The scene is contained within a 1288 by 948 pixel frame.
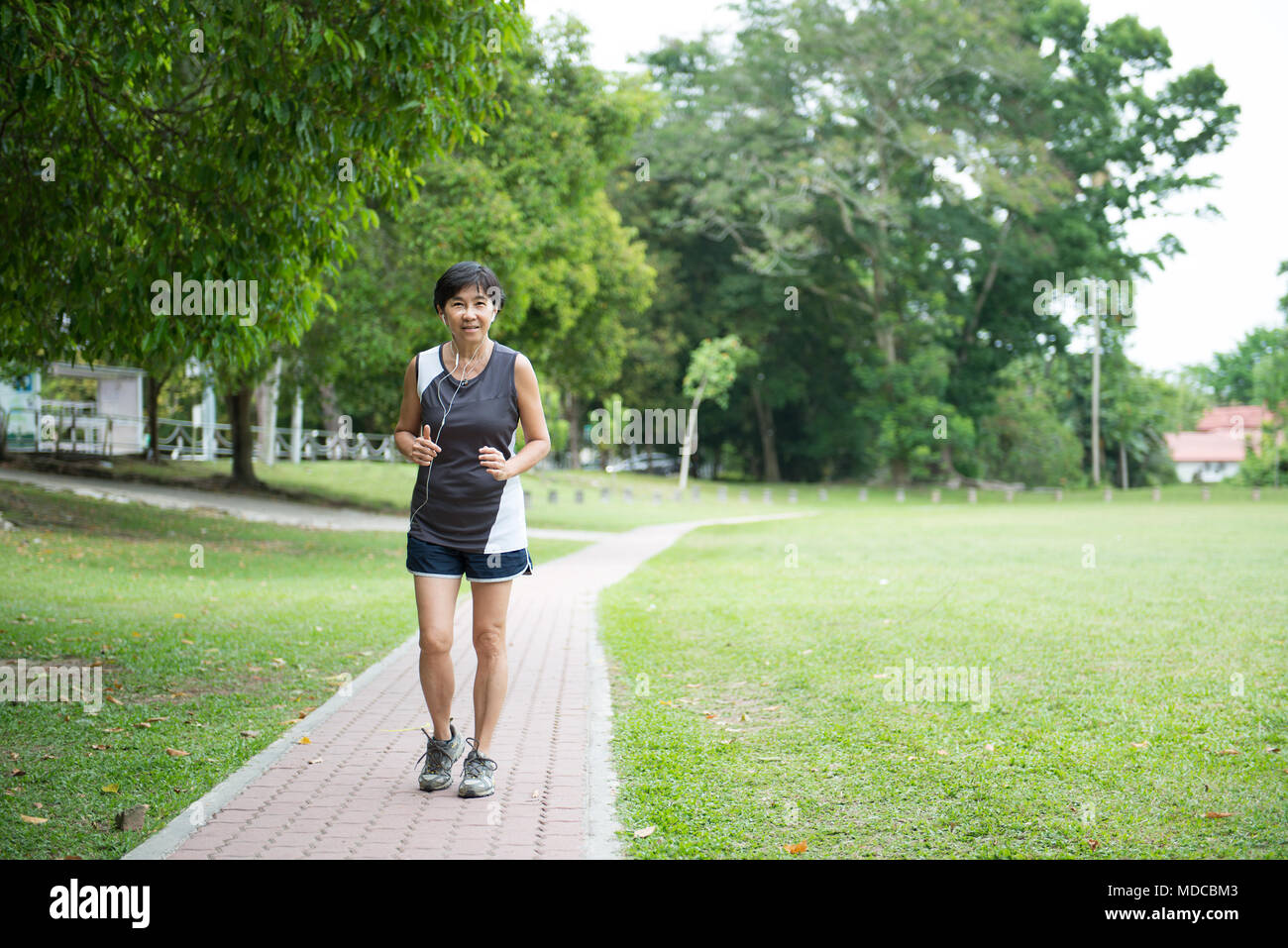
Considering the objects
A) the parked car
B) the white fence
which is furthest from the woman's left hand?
the parked car

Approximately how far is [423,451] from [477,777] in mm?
1456

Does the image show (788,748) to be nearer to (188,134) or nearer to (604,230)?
(188,134)

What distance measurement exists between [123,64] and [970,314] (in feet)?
Result: 154

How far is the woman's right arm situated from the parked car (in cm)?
5468

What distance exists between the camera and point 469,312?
4.95 m

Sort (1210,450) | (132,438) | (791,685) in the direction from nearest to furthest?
(791,685), (132,438), (1210,450)

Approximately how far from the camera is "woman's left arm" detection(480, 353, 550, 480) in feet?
16.0

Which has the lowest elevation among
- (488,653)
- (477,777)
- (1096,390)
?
(477,777)

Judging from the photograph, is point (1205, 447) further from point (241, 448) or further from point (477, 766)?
point (477, 766)

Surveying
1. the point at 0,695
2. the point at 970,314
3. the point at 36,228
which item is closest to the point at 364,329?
the point at 36,228

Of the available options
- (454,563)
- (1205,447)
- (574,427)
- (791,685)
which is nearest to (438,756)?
(454,563)

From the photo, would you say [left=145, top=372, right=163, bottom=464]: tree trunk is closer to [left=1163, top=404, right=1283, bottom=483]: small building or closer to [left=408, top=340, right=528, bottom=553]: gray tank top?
[left=408, top=340, right=528, bottom=553]: gray tank top

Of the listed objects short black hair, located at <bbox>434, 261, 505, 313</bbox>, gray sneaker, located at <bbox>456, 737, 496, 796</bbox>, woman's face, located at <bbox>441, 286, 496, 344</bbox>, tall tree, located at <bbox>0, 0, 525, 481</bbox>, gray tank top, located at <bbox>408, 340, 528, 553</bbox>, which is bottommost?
gray sneaker, located at <bbox>456, 737, 496, 796</bbox>

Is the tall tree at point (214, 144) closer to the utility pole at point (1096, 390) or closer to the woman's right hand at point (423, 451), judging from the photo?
the woman's right hand at point (423, 451)
